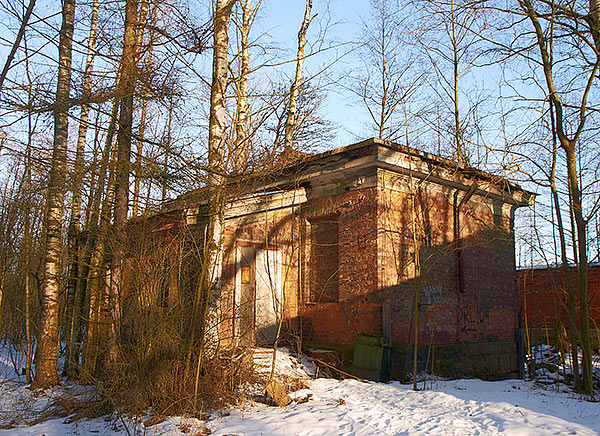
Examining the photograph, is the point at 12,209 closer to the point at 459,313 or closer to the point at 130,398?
the point at 130,398

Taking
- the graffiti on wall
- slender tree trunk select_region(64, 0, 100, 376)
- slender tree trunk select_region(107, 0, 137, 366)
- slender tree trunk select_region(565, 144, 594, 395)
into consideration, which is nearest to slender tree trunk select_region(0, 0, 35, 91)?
slender tree trunk select_region(107, 0, 137, 366)

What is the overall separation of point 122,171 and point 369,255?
479 centimetres

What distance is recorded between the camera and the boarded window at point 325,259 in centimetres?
1020

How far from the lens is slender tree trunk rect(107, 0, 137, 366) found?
297 inches

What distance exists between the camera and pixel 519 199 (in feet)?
42.7

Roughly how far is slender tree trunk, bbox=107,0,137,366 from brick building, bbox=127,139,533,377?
0.92 m

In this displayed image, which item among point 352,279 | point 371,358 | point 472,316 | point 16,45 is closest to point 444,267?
point 472,316

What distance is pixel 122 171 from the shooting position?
7828 mm

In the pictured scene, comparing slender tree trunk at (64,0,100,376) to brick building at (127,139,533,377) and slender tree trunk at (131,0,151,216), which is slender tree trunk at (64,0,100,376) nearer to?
slender tree trunk at (131,0,151,216)

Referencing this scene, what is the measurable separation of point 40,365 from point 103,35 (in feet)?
19.6

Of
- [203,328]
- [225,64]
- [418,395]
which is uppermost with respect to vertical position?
[225,64]

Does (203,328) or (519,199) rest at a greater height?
(519,199)

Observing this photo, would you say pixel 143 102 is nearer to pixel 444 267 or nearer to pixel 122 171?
pixel 122 171

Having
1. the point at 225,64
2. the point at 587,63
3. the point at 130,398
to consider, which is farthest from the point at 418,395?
the point at 587,63
